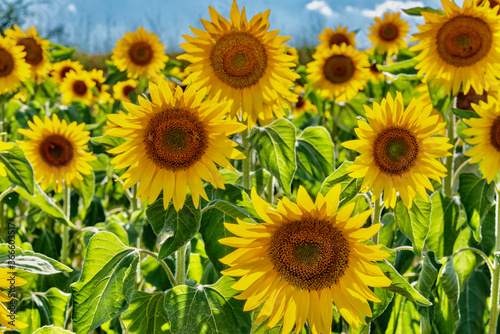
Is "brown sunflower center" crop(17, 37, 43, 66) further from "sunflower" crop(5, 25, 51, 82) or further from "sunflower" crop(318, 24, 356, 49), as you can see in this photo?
"sunflower" crop(318, 24, 356, 49)

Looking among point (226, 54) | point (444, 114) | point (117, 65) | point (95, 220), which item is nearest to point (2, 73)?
point (117, 65)

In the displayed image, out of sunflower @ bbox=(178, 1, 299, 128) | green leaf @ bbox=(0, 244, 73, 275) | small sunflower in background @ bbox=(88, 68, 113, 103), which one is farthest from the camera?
small sunflower in background @ bbox=(88, 68, 113, 103)

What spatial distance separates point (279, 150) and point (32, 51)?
2.34 meters

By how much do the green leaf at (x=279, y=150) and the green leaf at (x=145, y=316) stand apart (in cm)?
47

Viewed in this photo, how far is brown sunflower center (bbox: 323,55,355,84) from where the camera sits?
3.33m

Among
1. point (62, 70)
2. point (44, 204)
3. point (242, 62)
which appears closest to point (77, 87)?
point (62, 70)

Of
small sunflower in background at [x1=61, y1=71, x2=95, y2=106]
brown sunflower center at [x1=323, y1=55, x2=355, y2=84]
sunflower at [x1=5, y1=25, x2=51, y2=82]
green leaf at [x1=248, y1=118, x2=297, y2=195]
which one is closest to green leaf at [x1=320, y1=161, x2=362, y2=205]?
green leaf at [x1=248, y1=118, x2=297, y2=195]

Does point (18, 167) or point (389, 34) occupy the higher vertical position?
point (389, 34)

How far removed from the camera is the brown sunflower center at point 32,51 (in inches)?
136

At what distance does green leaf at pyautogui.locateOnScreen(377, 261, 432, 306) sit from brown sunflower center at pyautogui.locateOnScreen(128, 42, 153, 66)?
2.49 meters

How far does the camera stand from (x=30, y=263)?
1.29 meters

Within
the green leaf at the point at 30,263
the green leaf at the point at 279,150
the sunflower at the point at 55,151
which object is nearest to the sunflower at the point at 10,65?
the sunflower at the point at 55,151

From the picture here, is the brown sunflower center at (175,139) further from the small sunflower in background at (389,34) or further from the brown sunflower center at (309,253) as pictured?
the small sunflower in background at (389,34)

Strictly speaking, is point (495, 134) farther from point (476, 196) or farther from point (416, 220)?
point (416, 220)
